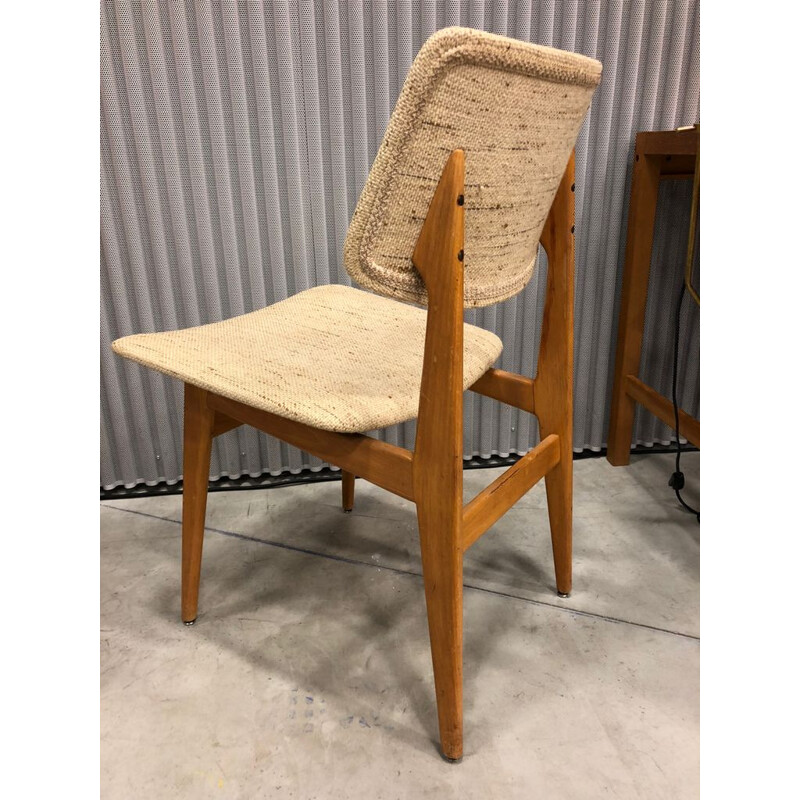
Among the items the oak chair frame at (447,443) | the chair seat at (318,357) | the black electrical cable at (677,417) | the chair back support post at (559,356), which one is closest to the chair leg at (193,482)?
the oak chair frame at (447,443)

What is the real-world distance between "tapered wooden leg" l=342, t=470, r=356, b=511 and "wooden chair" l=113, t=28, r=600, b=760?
1.29 ft

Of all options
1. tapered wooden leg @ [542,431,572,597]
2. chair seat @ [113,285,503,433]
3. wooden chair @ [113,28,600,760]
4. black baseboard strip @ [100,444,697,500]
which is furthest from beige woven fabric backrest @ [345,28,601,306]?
black baseboard strip @ [100,444,697,500]

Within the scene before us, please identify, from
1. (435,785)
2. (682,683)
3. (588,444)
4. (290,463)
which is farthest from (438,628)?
(588,444)

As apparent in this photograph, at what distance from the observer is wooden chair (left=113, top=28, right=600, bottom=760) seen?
62cm

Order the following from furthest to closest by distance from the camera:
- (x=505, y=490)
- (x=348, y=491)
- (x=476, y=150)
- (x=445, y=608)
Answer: (x=348, y=491) → (x=505, y=490) → (x=445, y=608) → (x=476, y=150)

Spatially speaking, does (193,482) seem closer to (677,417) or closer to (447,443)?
(447,443)

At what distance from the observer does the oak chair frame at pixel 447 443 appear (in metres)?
0.68

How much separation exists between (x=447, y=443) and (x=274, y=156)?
32.8 inches

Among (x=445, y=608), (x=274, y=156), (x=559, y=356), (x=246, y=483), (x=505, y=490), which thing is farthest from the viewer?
(x=246, y=483)

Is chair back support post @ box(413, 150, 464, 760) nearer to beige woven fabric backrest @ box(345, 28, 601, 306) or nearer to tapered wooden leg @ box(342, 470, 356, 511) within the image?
beige woven fabric backrest @ box(345, 28, 601, 306)

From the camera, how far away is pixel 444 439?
0.74m

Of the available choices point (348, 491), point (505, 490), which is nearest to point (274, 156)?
point (348, 491)

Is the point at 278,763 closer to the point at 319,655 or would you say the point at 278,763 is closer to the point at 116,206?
the point at 319,655

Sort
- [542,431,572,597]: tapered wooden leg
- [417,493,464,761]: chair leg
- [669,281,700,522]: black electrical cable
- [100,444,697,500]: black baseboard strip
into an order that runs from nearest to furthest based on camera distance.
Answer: [417,493,464,761]: chair leg < [542,431,572,597]: tapered wooden leg < [669,281,700,522]: black electrical cable < [100,444,697,500]: black baseboard strip
